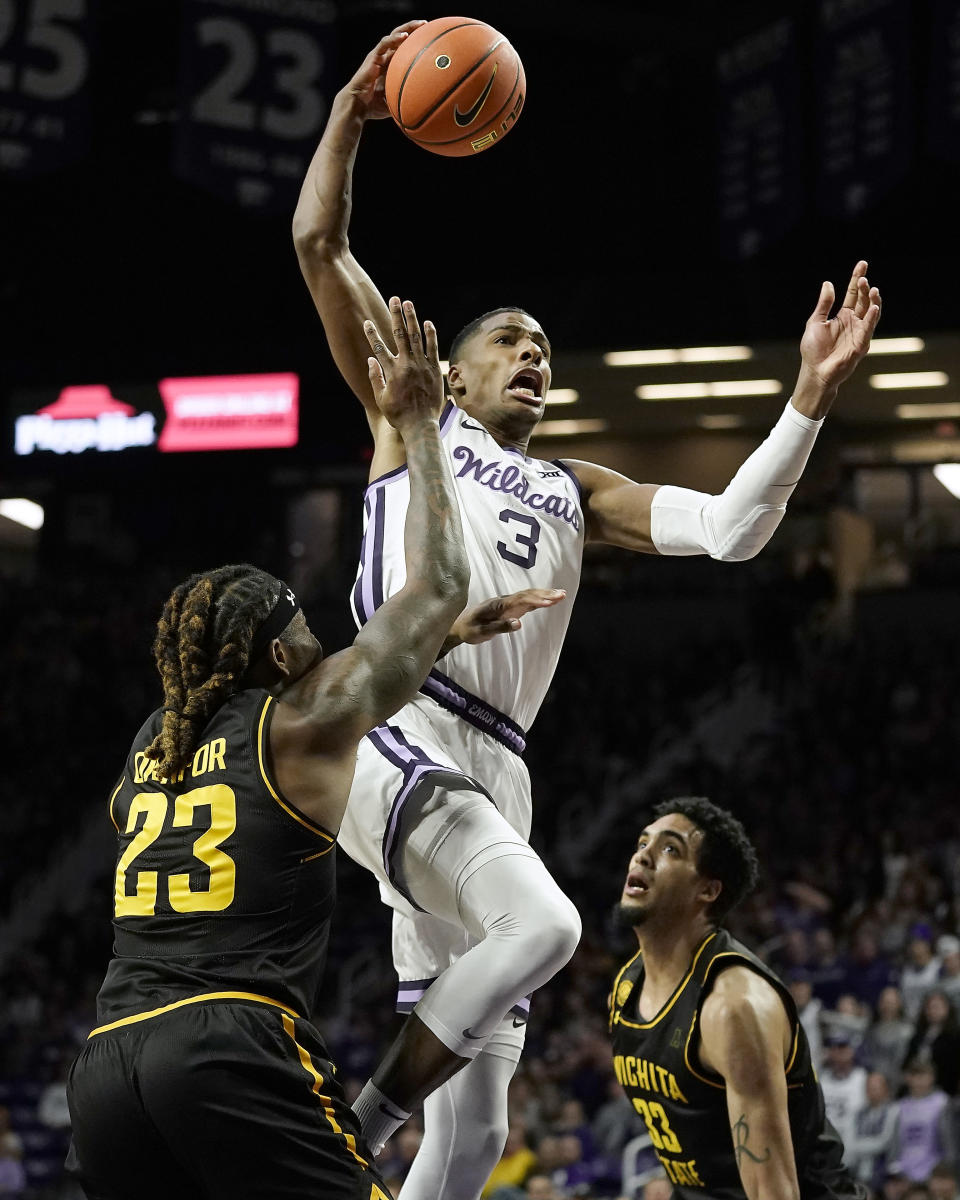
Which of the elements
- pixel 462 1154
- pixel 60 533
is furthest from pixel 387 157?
pixel 462 1154

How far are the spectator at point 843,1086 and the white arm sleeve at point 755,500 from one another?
6547 mm

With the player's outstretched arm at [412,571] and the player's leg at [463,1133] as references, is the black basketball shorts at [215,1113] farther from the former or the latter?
the player's leg at [463,1133]

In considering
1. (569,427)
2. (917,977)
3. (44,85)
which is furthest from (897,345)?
(44,85)

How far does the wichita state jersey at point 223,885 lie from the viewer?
3.45 meters

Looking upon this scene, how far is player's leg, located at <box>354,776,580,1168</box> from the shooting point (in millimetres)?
3854

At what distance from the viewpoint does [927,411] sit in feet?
71.2

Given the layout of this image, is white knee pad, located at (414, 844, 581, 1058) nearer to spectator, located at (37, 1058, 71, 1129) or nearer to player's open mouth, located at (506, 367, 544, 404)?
player's open mouth, located at (506, 367, 544, 404)

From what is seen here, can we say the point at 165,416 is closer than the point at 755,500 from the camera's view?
No

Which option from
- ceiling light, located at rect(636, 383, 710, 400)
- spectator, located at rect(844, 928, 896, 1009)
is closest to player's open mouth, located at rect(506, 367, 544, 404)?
spectator, located at rect(844, 928, 896, 1009)

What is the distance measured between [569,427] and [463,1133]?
1882 cm

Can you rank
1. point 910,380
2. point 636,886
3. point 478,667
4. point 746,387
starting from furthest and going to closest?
point 746,387 → point 910,380 → point 636,886 → point 478,667

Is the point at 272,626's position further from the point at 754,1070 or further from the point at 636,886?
the point at 636,886

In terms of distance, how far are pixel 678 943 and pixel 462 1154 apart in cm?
141

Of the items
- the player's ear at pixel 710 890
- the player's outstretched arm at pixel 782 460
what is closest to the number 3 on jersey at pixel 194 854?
the player's outstretched arm at pixel 782 460
